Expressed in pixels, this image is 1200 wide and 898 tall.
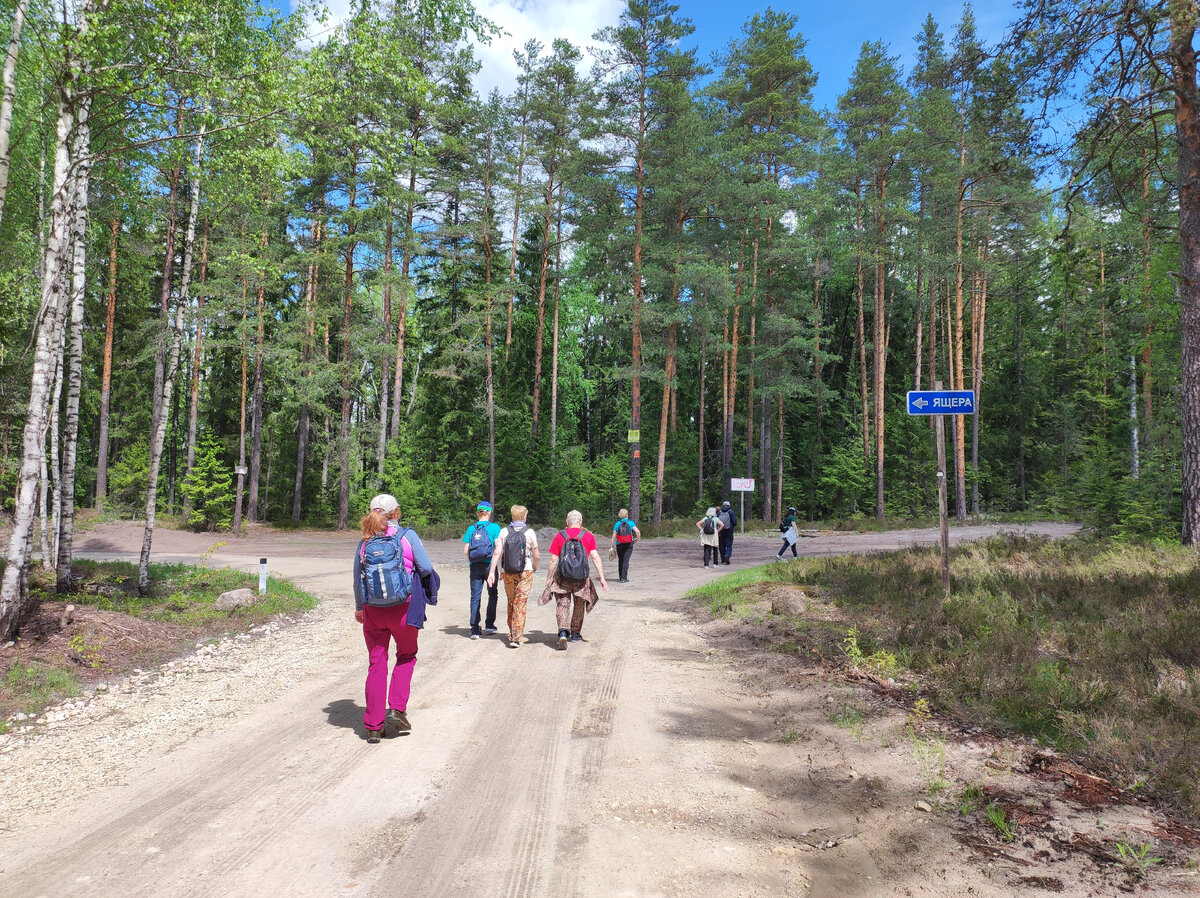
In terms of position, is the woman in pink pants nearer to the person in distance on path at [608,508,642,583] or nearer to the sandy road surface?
the sandy road surface

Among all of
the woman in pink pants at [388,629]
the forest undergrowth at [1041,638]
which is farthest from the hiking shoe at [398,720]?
the forest undergrowth at [1041,638]

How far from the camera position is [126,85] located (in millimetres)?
7977

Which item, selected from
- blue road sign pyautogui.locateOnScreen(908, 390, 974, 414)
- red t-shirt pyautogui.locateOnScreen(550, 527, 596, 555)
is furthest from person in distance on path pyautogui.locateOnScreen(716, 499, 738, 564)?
blue road sign pyautogui.locateOnScreen(908, 390, 974, 414)

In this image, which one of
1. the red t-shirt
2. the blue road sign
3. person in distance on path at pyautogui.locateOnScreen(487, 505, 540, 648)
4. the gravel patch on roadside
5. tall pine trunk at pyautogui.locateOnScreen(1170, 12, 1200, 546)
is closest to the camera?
Answer: the gravel patch on roadside

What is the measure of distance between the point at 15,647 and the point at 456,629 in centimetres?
525

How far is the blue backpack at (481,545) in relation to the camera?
32.1 feet

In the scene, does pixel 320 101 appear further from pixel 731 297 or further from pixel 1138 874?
pixel 731 297

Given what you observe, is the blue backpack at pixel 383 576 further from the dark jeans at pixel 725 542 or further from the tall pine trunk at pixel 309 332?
the tall pine trunk at pixel 309 332

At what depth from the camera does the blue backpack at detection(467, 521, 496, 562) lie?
9773 mm

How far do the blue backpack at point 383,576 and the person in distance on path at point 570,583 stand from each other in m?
3.55

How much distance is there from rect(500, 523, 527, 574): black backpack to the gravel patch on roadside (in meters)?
2.57

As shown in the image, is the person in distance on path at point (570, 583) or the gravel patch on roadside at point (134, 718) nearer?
the gravel patch on roadside at point (134, 718)

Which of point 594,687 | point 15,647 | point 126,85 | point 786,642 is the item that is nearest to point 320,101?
point 126,85

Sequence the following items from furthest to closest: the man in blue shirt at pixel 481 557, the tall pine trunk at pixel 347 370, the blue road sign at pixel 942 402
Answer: the tall pine trunk at pixel 347 370 < the man in blue shirt at pixel 481 557 < the blue road sign at pixel 942 402
